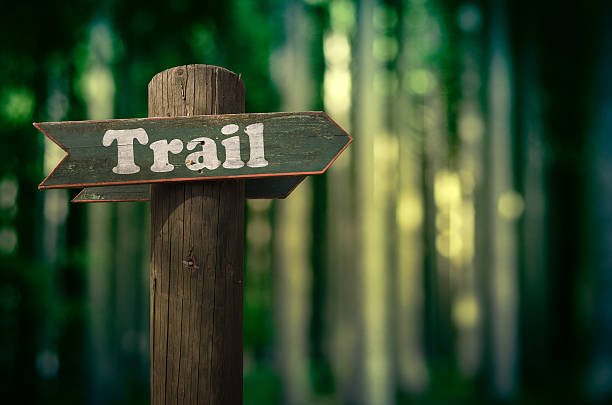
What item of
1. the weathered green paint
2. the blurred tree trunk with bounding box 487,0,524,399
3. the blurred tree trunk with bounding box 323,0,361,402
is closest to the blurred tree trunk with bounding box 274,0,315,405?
the blurred tree trunk with bounding box 323,0,361,402

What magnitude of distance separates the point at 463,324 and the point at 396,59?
4.67 metres

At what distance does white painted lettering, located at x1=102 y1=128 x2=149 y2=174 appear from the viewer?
1204 mm

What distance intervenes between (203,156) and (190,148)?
5 cm

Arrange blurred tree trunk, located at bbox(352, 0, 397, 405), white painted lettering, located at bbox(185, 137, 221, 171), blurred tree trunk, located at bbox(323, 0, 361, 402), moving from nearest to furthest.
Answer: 1. white painted lettering, located at bbox(185, 137, 221, 171)
2. blurred tree trunk, located at bbox(352, 0, 397, 405)
3. blurred tree trunk, located at bbox(323, 0, 361, 402)

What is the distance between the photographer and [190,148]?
1.19 m

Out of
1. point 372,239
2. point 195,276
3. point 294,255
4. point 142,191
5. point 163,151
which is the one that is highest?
point 163,151

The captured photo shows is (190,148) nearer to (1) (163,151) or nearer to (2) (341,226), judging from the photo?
(1) (163,151)

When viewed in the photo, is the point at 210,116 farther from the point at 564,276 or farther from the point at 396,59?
the point at 564,276

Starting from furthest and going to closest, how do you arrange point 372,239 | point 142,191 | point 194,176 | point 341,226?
1. point 341,226
2. point 372,239
3. point 142,191
4. point 194,176

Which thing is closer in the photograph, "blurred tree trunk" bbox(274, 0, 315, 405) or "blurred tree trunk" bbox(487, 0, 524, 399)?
"blurred tree trunk" bbox(274, 0, 315, 405)

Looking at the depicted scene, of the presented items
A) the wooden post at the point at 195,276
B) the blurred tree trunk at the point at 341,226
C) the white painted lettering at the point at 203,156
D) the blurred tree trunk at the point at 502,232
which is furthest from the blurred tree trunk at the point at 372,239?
the white painted lettering at the point at 203,156

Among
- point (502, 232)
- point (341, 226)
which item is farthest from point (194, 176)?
point (502, 232)

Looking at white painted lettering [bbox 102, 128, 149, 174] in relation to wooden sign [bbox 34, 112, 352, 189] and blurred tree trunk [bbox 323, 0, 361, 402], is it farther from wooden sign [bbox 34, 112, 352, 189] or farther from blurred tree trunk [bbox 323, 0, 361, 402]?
blurred tree trunk [bbox 323, 0, 361, 402]

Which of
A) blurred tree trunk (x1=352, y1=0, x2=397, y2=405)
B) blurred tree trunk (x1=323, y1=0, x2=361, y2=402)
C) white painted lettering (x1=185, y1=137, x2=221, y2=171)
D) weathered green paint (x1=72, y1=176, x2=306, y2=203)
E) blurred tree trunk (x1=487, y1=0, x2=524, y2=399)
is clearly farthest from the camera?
blurred tree trunk (x1=487, y1=0, x2=524, y2=399)
